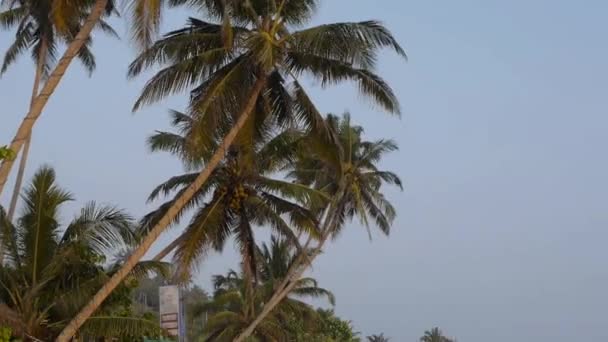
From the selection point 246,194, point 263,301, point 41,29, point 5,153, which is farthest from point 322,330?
point 5,153

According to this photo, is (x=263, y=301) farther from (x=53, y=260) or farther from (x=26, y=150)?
(x=53, y=260)

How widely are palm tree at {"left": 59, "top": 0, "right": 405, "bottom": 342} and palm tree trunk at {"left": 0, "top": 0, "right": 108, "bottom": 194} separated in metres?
2.39

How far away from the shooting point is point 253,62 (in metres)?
18.1

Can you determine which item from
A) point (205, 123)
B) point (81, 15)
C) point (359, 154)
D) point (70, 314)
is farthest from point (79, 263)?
point (359, 154)

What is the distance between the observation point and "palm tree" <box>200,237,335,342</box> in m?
33.9

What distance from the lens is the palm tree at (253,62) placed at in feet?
58.6

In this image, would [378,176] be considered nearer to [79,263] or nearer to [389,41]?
[389,41]

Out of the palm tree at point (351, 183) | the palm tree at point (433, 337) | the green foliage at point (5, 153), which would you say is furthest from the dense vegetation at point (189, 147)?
the palm tree at point (433, 337)

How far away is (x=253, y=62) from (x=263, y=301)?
17.8 metres

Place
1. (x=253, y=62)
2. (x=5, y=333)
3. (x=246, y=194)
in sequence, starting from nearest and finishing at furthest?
1. (x=5, y=333)
2. (x=253, y=62)
3. (x=246, y=194)

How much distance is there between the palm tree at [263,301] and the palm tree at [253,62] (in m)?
13.9

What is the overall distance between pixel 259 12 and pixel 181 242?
5752 mm

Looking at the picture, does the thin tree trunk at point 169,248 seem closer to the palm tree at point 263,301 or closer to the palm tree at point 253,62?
the palm tree at point 253,62

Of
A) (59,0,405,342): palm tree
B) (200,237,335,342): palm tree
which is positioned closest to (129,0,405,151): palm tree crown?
(59,0,405,342): palm tree
